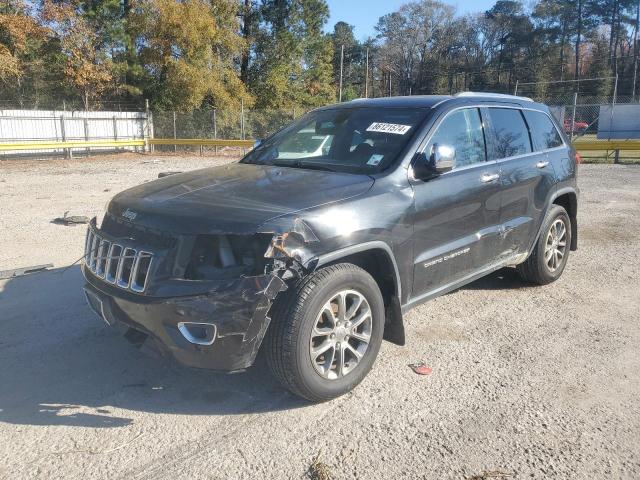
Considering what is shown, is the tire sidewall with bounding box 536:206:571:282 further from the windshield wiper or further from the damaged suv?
the windshield wiper

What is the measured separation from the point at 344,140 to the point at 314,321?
178cm

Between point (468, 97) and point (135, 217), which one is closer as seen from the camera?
point (135, 217)

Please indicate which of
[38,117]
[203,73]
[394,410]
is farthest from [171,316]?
[203,73]

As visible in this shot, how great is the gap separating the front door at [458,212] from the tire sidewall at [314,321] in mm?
483

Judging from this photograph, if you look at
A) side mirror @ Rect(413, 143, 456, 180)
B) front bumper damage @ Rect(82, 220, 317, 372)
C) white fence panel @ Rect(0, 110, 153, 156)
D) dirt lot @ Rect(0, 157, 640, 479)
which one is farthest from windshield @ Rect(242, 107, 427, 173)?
white fence panel @ Rect(0, 110, 153, 156)

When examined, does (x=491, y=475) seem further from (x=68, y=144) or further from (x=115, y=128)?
(x=115, y=128)

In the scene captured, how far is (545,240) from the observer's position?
17.4ft

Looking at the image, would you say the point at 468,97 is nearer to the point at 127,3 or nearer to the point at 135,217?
the point at 135,217

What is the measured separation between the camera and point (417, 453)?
288 cm

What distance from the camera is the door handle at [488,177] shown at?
14.4 ft

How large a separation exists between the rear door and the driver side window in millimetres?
195

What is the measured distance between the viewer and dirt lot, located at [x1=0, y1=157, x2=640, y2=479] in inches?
110

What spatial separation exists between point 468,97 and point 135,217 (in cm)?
285

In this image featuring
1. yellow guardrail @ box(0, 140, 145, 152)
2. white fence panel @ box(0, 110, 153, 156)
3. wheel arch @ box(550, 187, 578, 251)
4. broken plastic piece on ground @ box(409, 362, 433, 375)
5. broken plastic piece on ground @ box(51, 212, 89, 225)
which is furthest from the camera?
white fence panel @ box(0, 110, 153, 156)
